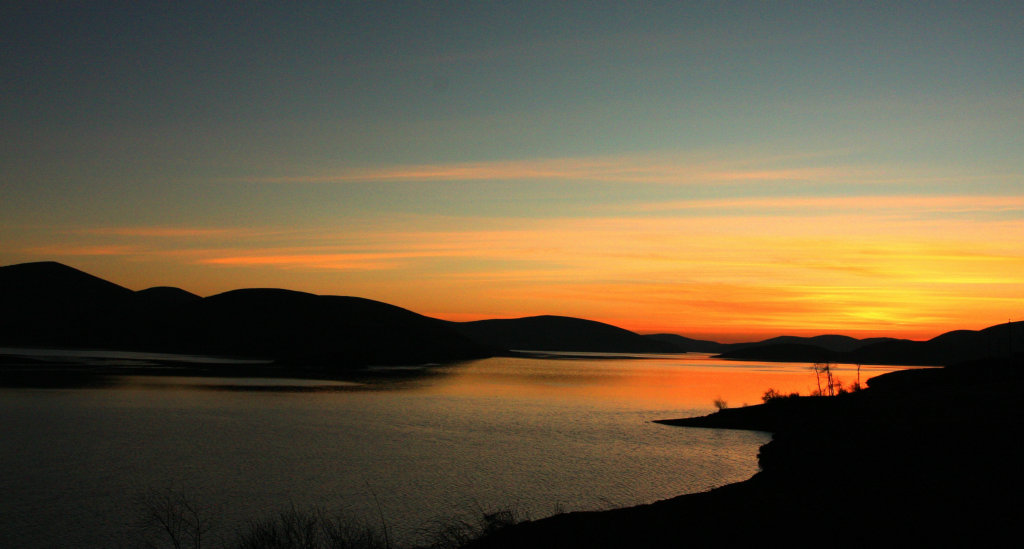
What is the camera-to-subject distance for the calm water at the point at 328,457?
1155 inches

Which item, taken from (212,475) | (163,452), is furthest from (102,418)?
(212,475)

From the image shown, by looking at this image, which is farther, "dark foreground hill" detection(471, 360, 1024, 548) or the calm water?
the calm water

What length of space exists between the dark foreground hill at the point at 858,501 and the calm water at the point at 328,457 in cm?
630

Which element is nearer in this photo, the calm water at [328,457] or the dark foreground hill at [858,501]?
the dark foreground hill at [858,501]

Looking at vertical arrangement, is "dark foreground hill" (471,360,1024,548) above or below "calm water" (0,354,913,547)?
above

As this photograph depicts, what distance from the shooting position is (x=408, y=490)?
33375 mm

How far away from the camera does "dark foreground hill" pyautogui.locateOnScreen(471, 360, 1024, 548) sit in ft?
65.8

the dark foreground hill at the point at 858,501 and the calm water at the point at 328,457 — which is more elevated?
the dark foreground hill at the point at 858,501

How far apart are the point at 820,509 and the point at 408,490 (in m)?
18.0

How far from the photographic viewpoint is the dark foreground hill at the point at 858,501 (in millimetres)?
20047

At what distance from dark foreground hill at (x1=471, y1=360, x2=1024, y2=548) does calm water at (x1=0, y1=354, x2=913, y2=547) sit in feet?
20.7

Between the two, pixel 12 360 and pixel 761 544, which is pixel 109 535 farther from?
pixel 12 360

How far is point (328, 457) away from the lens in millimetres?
43031

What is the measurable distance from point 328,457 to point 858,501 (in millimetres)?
29317
